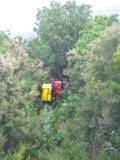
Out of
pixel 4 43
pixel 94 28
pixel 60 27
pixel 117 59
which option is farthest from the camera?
pixel 60 27

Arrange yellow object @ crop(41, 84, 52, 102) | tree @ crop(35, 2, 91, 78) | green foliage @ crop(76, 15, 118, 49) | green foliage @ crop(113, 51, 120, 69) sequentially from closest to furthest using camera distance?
1. green foliage @ crop(113, 51, 120, 69)
2. yellow object @ crop(41, 84, 52, 102)
3. green foliage @ crop(76, 15, 118, 49)
4. tree @ crop(35, 2, 91, 78)

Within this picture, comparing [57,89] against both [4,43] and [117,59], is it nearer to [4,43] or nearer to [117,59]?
[4,43]

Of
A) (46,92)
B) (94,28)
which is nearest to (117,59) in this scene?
(46,92)

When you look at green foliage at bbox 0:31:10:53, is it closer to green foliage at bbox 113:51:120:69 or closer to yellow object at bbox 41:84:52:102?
yellow object at bbox 41:84:52:102

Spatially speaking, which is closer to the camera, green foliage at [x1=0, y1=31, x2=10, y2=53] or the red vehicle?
green foliage at [x1=0, y1=31, x2=10, y2=53]

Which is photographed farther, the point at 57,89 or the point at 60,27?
the point at 60,27

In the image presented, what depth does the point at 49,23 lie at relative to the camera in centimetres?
3947

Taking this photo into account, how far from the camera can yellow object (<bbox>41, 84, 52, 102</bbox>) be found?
32.9m

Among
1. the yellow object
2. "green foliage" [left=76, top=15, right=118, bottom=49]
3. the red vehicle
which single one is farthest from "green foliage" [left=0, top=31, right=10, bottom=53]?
"green foliage" [left=76, top=15, right=118, bottom=49]

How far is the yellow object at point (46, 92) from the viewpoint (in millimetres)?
32875

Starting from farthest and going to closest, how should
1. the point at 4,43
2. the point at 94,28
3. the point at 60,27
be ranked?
the point at 60,27, the point at 94,28, the point at 4,43

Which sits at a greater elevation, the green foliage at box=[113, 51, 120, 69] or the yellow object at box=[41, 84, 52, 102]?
the green foliage at box=[113, 51, 120, 69]

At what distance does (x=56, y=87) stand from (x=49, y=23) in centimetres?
657

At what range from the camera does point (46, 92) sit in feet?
108
